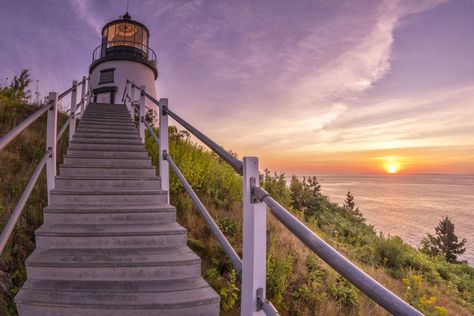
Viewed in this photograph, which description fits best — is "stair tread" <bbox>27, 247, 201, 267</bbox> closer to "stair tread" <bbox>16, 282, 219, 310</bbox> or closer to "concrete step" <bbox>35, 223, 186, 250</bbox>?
"concrete step" <bbox>35, 223, 186, 250</bbox>

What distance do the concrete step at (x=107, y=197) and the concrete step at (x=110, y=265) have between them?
0.84m

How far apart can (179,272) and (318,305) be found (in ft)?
5.17

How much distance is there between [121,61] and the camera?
1720 centimetres

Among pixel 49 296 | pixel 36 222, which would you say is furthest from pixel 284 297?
pixel 36 222

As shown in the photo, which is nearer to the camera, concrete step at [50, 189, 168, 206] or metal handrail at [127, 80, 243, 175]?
metal handrail at [127, 80, 243, 175]

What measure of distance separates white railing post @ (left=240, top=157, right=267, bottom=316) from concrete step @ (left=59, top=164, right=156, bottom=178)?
3.15m

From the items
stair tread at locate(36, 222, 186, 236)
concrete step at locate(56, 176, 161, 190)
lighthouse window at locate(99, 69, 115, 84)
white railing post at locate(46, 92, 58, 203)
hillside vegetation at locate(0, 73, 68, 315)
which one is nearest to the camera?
hillside vegetation at locate(0, 73, 68, 315)

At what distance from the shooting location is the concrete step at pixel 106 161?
4.56 meters

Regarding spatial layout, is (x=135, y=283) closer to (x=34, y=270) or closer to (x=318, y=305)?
(x=34, y=270)

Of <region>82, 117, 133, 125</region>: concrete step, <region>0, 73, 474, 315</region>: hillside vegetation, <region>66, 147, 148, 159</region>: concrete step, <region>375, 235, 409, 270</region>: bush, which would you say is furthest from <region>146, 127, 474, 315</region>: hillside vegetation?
<region>82, 117, 133, 125</region>: concrete step

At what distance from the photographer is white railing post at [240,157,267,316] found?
1.43 meters

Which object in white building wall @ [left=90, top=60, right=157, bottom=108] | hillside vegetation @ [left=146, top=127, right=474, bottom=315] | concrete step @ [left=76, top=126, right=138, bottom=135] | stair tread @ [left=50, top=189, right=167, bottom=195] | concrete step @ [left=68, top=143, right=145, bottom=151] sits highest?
white building wall @ [left=90, top=60, right=157, bottom=108]

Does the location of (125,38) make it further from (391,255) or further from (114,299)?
(114,299)

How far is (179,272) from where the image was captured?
2754mm
